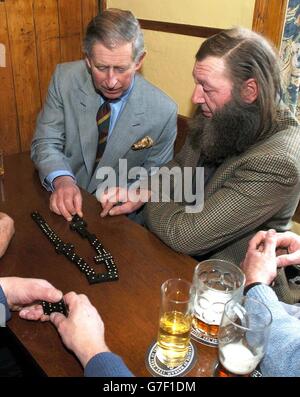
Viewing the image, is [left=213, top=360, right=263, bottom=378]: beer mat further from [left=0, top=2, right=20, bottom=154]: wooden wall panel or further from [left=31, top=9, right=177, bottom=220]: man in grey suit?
[left=0, top=2, right=20, bottom=154]: wooden wall panel

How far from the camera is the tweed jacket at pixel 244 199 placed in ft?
4.65

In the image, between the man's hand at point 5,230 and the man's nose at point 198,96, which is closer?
the man's hand at point 5,230

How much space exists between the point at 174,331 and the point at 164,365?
3.4 inches

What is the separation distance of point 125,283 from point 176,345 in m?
0.30

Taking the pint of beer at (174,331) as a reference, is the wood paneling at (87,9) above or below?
above

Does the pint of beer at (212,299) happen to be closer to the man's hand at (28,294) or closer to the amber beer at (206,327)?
the amber beer at (206,327)

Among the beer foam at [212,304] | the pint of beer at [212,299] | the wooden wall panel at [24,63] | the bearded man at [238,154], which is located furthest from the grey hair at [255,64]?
the wooden wall panel at [24,63]

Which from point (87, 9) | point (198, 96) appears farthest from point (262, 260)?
point (87, 9)

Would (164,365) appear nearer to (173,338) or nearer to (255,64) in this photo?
(173,338)

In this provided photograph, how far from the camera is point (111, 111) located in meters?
2.11

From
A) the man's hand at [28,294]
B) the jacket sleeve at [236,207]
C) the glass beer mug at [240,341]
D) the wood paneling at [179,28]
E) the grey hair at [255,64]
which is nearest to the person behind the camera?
the glass beer mug at [240,341]

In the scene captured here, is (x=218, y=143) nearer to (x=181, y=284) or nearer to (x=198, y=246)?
(x=198, y=246)

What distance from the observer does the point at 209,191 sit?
1.64 metres

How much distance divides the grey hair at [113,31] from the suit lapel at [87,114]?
201 mm
